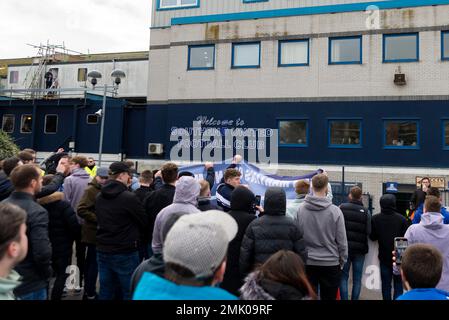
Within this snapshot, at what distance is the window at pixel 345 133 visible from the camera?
63.2 ft

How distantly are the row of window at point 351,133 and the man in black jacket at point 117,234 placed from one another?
606 inches

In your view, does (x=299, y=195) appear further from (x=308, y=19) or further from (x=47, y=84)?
(x=47, y=84)

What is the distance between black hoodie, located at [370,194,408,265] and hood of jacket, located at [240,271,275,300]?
4823 mm

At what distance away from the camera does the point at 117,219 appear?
17.7ft

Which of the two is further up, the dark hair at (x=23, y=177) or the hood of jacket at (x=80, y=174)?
the hood of jacket at (x=80, y=174)

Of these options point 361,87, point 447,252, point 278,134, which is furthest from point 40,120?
point 447,252

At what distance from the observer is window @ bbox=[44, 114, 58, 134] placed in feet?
86.9

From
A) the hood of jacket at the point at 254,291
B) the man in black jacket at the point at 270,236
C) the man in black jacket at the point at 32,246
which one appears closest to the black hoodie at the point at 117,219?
the man in black jacket at the point at 32,246

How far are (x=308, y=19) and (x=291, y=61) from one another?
2.13 meters

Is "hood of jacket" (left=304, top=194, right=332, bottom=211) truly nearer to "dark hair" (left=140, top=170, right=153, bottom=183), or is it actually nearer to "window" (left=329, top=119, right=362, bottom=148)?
"dark hair" (left=140, top=170, right=153, bottom=183)

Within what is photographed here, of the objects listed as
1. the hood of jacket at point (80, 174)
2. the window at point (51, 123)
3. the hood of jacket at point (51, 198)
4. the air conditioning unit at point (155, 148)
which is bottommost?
the hood of jacket at point (51, 198)

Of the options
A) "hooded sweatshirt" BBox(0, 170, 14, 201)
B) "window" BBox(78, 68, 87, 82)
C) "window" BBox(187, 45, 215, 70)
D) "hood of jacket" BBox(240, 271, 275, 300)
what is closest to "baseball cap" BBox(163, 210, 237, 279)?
"hood of jacket" BBox(240, 271, 275, 300)

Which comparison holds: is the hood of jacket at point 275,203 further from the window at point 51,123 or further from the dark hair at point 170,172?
the window at point 51,123

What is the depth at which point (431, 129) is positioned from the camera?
18.1 metres
